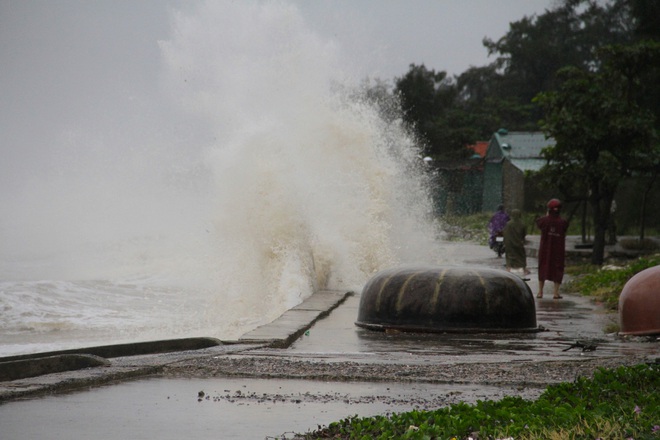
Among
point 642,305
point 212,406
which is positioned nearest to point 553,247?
point 642,305

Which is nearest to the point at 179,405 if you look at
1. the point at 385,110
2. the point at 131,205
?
the point at 385,110

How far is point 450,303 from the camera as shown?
1124 centimetres

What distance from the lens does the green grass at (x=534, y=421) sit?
4699mm

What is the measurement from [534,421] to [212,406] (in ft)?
7.11

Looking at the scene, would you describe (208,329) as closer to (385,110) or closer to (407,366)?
(407,366)

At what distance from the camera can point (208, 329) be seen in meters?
14.5

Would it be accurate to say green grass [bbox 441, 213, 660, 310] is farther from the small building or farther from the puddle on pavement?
the small building

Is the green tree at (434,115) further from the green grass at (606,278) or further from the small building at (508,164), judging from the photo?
the green grass at (606,278)

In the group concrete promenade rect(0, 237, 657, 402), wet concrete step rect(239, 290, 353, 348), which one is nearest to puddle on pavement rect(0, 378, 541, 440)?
concrete promenade rect(0, 237, 657, 402)

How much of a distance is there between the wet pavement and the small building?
35.0 m

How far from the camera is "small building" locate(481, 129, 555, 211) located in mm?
47281

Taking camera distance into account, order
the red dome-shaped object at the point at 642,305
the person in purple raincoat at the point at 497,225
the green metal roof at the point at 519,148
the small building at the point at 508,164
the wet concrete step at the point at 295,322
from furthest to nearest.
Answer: the green metal roof at the point at 519,148 → the small building at the point at 508,164 → the person in purple raincoat at the point at 497,225 → the wet concrete step at the point at 295,322 → the red dome-shaped object at the point at 642,305

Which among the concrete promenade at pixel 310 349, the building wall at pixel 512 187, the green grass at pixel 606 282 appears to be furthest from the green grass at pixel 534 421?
the building wall at pixel 512 187

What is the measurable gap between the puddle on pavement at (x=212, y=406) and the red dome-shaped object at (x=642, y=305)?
3258mm
